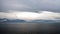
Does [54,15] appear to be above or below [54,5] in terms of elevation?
below

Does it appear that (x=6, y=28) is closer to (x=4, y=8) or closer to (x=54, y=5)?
(x=4, y=8)

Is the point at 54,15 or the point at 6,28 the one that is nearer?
the point at 6,28

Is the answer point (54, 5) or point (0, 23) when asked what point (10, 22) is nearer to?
point (0, 23)

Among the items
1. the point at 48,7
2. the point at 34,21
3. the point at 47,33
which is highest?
the point at 48,7

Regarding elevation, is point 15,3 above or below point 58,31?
above

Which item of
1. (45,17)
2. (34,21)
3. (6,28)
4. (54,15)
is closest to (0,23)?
(6,28)

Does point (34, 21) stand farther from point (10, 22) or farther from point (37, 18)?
point (10, 22)

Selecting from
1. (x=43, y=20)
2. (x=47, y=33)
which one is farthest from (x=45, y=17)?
(x=47, y=33)

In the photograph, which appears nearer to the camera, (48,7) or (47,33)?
(47,33)
